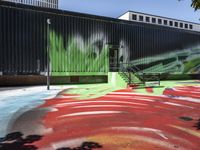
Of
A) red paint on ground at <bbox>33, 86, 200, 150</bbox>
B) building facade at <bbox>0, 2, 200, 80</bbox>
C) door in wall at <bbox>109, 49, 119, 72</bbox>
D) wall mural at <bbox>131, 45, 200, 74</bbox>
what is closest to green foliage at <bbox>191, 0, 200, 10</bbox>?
red paint on ground at <bbox>33, 86, 200, 150</bbox>

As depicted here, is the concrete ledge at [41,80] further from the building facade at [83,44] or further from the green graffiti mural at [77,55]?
the green graffiti mural at [77,55]

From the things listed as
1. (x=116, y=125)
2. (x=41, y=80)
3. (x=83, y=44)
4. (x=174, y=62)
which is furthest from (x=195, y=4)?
(x=174, y=62)

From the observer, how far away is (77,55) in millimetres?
22125

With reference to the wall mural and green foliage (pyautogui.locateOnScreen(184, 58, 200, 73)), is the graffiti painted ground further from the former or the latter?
green foliage (pyautogui.locateOnScreen(184, 58, 200, 73))

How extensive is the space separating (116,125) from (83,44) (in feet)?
49.5

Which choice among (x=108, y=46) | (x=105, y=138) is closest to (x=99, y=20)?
(x=108, y=46)

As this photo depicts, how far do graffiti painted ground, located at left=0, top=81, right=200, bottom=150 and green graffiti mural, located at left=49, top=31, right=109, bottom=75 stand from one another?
9123mm

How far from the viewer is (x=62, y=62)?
21.4 metres

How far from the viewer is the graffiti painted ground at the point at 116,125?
6281mm

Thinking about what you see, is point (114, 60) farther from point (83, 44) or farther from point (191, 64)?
point (191, 64)

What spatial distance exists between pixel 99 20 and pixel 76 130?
17.3m

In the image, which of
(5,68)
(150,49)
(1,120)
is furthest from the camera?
(150,49)

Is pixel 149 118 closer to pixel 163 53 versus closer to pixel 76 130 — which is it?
pixel 76 130

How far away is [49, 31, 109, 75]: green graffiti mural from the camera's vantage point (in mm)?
21062
